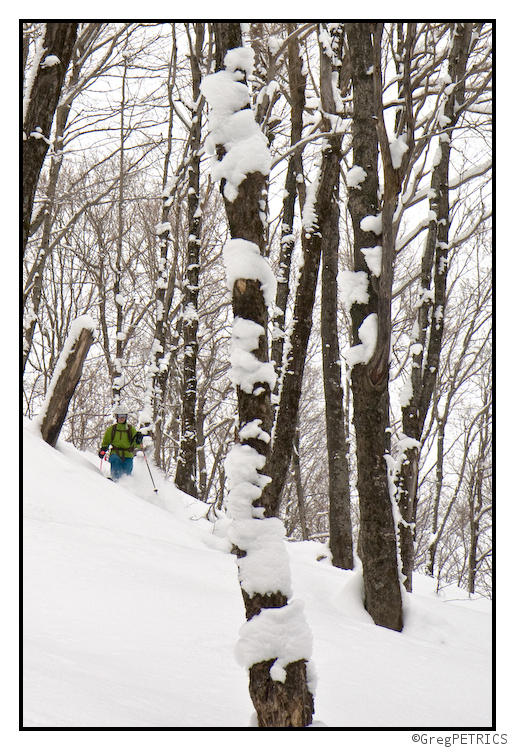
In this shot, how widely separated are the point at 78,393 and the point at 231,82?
694 inches

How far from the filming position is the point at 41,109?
8.66ft

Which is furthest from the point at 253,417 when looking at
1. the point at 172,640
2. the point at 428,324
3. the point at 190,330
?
the point at 190,330

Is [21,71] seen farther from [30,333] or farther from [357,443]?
[30,333]

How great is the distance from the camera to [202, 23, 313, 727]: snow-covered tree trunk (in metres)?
2.10

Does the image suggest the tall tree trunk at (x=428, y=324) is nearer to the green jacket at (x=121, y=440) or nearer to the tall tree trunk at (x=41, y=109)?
the green jacket at (x=121, y=440)

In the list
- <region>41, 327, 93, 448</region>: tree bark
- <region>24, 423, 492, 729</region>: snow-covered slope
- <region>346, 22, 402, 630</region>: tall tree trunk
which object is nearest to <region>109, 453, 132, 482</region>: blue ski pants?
<region>41, 327, 93, 448</region>: tree bark

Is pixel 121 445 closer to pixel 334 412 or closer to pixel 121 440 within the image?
pixel 121 440

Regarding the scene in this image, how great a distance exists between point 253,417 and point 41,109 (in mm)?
1805

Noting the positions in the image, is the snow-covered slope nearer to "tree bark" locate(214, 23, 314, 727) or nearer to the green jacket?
"tree bark" locate(214, 23, 314, 727)

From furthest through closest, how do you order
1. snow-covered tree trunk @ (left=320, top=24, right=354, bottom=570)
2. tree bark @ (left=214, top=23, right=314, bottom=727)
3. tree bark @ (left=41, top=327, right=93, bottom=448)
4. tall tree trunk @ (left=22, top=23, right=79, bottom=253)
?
tree bark @ (left=41, top=327, right=93, bottom=448)
snow-covered tree trunk @ (left=320, top=24, right=354, bottom=570)
tall tree trunk @ (left=22, top=23, right=79, bottom=253)
tree bark @ (left=214, top=23, right=314, bottom=727)

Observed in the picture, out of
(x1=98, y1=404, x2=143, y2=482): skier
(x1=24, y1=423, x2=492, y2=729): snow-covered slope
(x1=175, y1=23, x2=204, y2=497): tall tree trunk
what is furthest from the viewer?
(x1=175, y1=23, x2=204, y2=497): tall tree trunk

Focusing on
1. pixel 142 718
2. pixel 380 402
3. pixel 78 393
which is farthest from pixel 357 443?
pixel 78 393

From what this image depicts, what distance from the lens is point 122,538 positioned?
16.4ft

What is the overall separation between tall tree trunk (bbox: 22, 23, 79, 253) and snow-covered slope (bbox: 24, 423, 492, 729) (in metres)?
2.01
